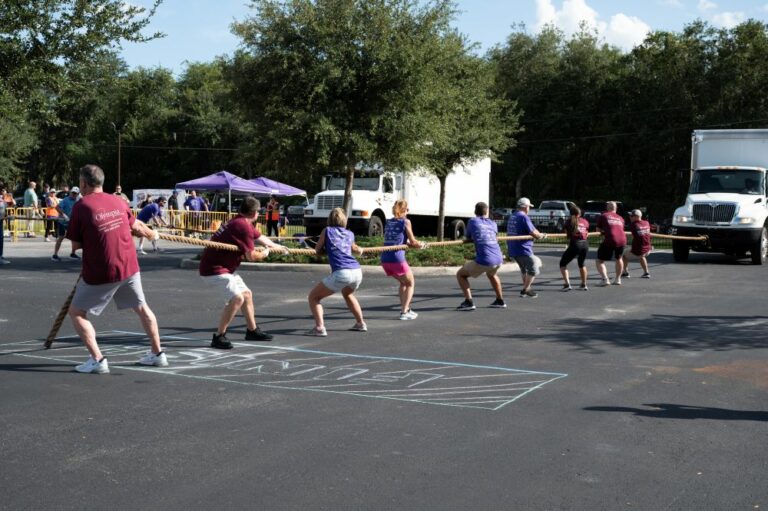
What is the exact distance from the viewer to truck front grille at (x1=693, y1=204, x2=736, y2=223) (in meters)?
23.5

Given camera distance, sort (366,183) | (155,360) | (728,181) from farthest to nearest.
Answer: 1. (366,183)
2. (728,181)
3. (155,360)

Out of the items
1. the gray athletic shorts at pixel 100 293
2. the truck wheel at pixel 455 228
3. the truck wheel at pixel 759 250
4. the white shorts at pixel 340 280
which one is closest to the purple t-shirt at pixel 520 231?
the white shorts at pixel 340 280

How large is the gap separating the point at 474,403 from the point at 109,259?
3.52 meters

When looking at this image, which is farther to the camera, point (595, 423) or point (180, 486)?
point (595, 423)

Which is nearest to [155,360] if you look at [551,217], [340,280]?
[340,280]

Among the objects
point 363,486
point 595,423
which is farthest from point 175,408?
point 595,423

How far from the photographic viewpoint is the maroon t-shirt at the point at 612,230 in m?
17.2

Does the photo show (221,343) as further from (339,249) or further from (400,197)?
(400,197)

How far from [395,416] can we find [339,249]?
14.1ft

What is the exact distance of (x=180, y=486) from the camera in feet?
15.9

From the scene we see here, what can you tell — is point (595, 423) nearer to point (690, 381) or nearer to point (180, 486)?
point (690, 381)

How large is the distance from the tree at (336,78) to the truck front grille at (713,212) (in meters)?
8.27

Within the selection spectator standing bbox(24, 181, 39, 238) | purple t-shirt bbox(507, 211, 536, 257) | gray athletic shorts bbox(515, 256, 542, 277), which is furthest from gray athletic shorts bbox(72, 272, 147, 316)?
spectator standing bbox(24, 181, 39, 238)

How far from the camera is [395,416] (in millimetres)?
6543
